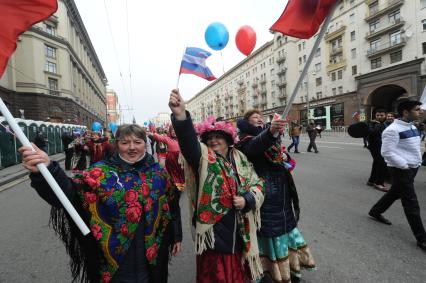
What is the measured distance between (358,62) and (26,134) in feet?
126

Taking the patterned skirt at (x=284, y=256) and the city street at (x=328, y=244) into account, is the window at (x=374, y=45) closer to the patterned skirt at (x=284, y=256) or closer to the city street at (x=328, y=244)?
the city street at (x=328, y=244)

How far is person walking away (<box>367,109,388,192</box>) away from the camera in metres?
5.82

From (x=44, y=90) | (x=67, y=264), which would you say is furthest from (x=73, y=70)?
(x=67, y=264)

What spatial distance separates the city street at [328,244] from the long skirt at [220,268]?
2.81 ft

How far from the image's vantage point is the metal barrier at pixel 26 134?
12.1 meters

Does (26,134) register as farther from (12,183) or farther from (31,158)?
(31,158)

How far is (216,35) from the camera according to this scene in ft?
19.2

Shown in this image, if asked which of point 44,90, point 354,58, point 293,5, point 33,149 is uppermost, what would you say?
point 354,58

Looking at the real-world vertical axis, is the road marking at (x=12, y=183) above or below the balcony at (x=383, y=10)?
below

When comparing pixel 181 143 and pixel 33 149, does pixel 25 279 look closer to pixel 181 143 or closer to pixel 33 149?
pixel 33 149

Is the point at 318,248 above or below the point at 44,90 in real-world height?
below

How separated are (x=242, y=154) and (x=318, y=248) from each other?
1813mm

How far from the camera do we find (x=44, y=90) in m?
33.3

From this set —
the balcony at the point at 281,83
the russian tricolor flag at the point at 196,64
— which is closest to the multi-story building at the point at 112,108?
the balcony at the point at 281,83
